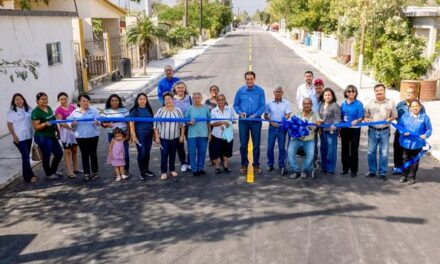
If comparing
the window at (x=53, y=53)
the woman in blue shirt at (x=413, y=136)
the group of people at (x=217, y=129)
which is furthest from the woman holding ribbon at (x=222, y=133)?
the window at (x=53, y=53)

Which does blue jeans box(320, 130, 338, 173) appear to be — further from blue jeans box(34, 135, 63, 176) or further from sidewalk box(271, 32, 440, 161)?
blue jeans box(34, 135, 63, 176)

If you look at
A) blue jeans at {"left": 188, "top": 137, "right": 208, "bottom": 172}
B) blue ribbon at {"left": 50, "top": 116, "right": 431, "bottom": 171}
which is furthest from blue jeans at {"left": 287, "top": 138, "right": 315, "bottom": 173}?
blue jeans at {"left": 188, "top": 137, "right": 208, "bottom": 172}

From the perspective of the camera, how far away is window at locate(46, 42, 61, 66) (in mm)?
14539

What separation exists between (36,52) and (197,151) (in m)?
7.97

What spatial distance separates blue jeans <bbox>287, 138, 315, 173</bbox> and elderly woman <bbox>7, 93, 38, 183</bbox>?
4589 millimetres

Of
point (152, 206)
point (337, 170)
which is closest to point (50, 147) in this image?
point (152, 206)

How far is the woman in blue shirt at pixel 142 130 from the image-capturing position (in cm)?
767

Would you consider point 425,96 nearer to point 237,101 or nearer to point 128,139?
point 237,101

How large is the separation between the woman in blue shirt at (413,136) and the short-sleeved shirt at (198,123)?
3.34 m

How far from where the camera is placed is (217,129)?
8.03 metres

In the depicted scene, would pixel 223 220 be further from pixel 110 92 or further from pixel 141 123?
pixel 110 92

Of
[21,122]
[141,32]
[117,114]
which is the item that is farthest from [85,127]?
[141,32]

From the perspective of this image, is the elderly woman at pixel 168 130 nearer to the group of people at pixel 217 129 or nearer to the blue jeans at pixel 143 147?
the group of people at pixel 217 129

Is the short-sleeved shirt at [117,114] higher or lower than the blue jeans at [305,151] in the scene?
higher
